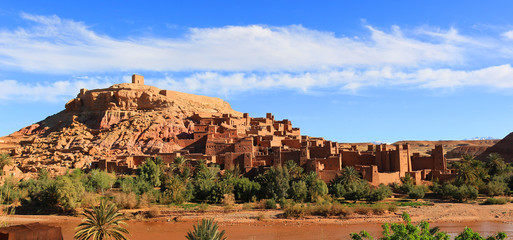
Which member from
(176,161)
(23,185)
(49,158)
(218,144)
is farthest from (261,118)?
(23,185)

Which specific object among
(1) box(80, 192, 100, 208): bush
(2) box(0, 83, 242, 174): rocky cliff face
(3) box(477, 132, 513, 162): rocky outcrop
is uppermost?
(2) box(0, 83, 242, 174): rocky cliff face

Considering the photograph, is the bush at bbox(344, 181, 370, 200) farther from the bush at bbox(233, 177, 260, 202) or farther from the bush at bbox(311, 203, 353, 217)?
the bush at bbox(233, 177, 260, 202)

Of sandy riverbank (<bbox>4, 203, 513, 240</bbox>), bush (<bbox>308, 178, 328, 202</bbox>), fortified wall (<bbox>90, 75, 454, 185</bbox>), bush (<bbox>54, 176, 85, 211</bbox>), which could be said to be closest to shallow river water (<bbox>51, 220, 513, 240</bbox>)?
sandy riverbank (<bbox>4, 203, 513, 240</bbox>)

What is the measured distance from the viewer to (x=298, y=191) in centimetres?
3048

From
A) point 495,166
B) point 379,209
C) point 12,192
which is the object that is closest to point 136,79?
point 12,192

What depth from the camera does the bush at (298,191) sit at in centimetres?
3027

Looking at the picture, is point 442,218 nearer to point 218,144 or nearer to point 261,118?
point 218,144

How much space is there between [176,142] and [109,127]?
31.9 ft

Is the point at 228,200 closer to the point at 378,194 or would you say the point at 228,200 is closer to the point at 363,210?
the point at 363,210

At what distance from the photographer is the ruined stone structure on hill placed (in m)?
33.5

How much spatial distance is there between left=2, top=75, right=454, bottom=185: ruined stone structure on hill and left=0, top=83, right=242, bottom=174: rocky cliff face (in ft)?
0.29

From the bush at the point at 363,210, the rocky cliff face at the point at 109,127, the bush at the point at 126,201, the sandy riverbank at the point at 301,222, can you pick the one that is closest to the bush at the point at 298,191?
the sandy riverbank at the point at 301,222

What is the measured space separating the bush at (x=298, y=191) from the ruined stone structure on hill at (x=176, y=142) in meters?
1.79

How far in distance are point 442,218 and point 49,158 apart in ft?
104
